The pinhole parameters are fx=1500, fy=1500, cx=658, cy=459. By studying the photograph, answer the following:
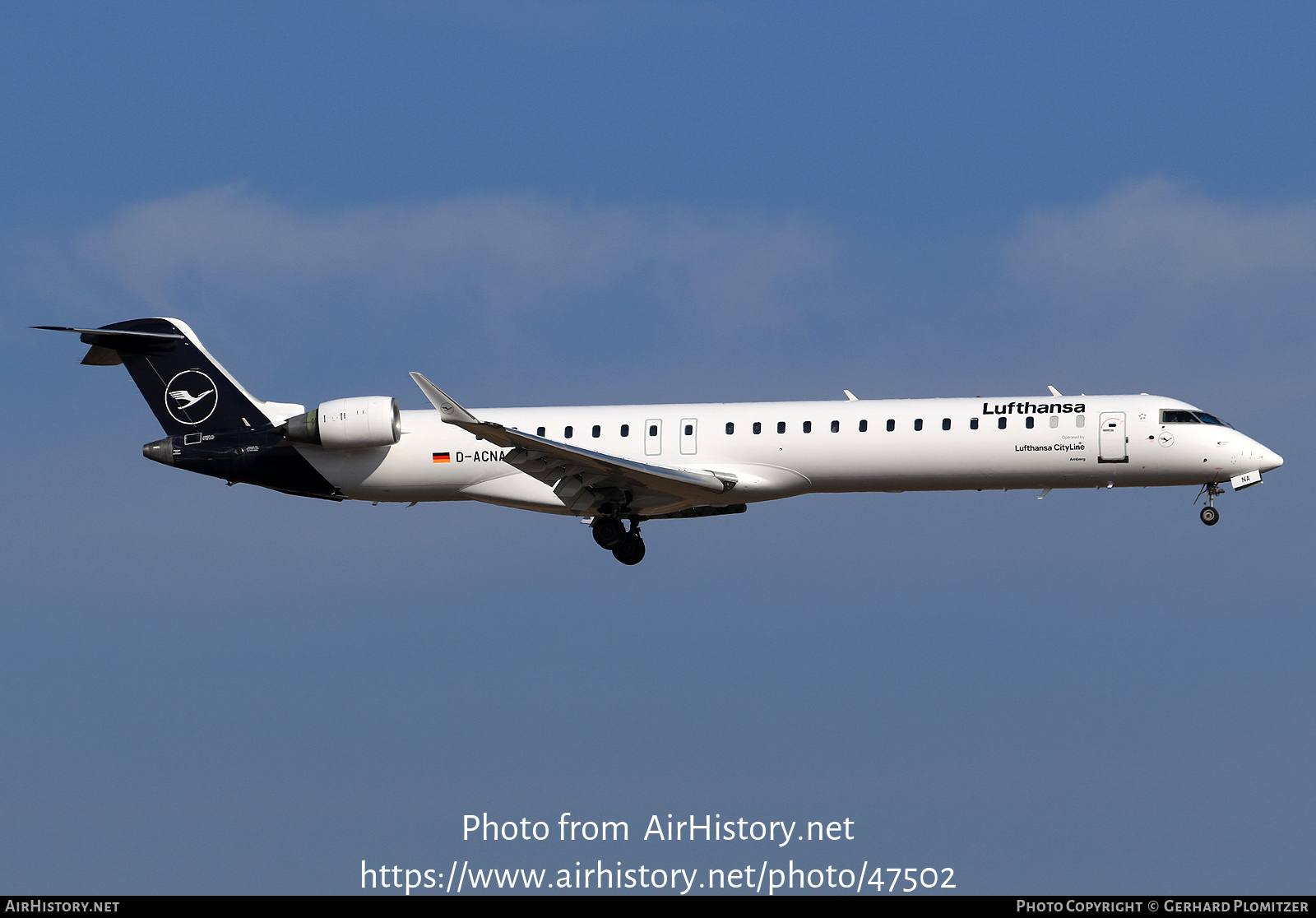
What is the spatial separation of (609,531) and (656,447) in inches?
79.3

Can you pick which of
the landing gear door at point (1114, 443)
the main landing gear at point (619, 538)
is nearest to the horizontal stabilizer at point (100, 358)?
the main landing gear at point (619, 538)

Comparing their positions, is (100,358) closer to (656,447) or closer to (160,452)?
(160,452)

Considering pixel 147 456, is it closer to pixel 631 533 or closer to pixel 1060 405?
pixel 631 533

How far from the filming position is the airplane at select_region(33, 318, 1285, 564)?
29.3 m

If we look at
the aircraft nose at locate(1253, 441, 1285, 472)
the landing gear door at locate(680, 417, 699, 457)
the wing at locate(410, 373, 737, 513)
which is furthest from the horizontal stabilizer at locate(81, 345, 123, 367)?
the aircraft nose at locate(1253, 441, 1285, 472)

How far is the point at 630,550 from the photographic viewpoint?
3169 cm

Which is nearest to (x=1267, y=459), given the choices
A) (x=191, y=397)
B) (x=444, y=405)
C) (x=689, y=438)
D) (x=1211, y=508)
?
(x=1211, y=508)

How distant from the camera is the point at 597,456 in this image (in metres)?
28.9

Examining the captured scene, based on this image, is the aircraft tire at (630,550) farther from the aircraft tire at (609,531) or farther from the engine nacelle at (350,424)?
the engine nacelle at (350,424)

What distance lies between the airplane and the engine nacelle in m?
0.03

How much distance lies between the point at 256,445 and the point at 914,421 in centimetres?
1399

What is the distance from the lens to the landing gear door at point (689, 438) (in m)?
30.5

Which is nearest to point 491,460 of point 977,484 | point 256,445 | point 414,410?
point 414,410

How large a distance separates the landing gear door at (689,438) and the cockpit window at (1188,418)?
9180 millimetres
